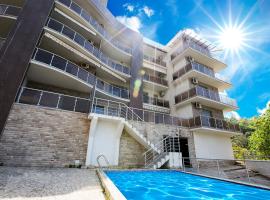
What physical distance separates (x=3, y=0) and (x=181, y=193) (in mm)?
21444

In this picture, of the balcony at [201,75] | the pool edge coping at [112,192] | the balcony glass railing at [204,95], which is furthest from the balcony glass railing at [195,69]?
the pool edge coping at [112,192]

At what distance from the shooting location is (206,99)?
18.8 m

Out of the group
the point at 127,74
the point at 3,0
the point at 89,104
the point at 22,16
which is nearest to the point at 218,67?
the point at 127,74

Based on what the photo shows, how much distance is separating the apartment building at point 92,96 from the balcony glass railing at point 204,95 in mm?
133

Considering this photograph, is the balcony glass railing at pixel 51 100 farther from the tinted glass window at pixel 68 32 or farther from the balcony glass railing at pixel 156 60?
the balcony glass railing at pixel 156 60

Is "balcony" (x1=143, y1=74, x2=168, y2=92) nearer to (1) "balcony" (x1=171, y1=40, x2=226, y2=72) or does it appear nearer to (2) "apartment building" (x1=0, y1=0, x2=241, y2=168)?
(2) "apartment building" (x1=0, y1=0, x2=241, y2=168)

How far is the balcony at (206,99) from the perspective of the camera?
18641mm

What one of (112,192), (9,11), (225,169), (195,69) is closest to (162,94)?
(195,69)

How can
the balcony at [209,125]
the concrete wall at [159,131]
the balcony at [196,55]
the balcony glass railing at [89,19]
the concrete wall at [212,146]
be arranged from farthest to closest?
1. the balcony at [196,55]
2. the concrete wall at [212,146]
3. the balcony at [209,125]
4. the balcony glass railing at [89,19]
5. the concrete wall at [159,131]

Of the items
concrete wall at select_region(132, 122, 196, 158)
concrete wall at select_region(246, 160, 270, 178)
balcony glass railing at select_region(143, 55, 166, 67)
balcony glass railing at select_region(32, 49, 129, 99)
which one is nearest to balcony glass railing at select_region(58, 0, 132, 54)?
balcony glass railing at select_region(143, 55, 166, 67)

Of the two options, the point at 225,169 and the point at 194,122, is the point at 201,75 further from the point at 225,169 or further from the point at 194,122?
the point at 225,169

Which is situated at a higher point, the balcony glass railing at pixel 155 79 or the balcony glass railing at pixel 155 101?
the balcony glass railing at pixel 155 79

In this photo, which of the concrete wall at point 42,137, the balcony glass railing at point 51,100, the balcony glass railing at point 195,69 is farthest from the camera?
the balcony glass railing at point 195,69

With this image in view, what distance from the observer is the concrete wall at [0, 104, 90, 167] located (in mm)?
9781
